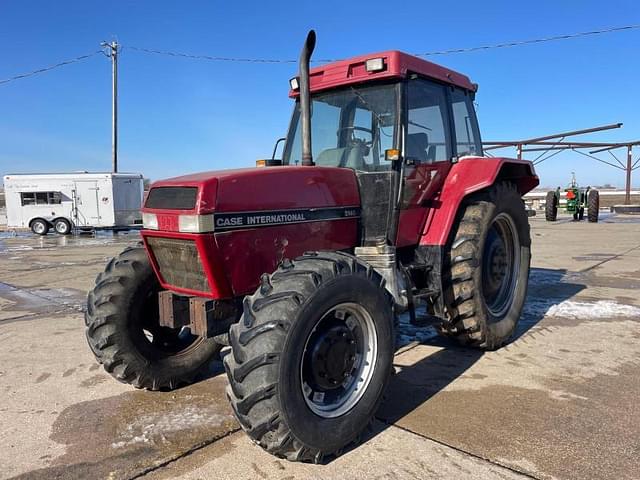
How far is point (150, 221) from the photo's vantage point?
3.30m

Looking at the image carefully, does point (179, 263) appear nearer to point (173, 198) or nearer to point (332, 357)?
point (173, 198)

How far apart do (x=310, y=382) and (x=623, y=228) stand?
59.1 ft

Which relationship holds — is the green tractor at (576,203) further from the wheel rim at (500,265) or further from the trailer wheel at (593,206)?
the wheel rim at (500,265)

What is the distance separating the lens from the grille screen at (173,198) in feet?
9.68

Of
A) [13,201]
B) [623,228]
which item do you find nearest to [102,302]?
[623,228]

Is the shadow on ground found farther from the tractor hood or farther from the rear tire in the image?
the rear tire

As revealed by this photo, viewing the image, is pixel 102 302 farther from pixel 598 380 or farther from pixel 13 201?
pixel 13 201

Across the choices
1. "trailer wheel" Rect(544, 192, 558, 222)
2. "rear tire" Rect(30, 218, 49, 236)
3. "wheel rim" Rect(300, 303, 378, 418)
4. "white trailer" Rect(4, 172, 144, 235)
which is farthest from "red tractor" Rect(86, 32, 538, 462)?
"rear tire" Rect(30, 218, 49, 236)

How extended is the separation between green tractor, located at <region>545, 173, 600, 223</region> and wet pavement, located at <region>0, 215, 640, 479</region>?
54.0ft

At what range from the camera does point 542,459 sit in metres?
2.70

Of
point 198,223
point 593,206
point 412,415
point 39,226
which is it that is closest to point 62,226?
point 39,226

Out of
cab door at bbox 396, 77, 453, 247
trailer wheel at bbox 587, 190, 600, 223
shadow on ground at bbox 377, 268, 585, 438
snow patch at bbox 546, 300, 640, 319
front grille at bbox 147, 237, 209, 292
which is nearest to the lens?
front grille at bbox 147, 237, 209, 292

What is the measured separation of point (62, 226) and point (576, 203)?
865 inches

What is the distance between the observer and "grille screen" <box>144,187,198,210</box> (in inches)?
116
